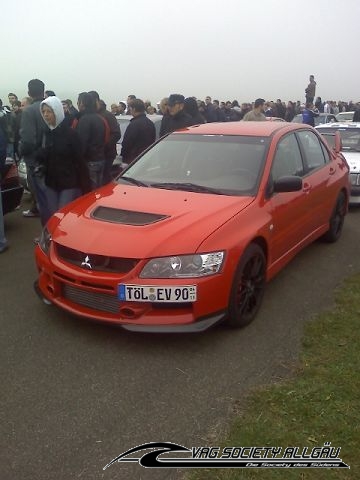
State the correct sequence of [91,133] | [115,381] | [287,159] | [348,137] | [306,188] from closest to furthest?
[115,381] < [287,159] < [306,188] < [91,133] < [348,137]

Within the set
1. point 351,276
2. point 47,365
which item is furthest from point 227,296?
point 351,276

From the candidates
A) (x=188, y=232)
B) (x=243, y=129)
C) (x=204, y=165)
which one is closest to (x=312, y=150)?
(x=243, y=129)

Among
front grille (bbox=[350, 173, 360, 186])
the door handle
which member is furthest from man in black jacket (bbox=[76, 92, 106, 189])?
front grille (bbox=[350, 173, 360, 186])

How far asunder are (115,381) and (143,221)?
119 cm

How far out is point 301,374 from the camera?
10.6 ft

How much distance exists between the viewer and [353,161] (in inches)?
320

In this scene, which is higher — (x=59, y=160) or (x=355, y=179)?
(x=59, y=160)

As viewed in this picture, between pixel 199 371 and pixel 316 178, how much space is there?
2.79m

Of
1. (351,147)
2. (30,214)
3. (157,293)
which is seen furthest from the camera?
(351,147)

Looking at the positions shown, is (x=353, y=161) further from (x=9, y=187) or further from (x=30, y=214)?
(x=9, y=187)

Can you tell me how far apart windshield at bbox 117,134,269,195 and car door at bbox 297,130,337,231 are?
0.80m

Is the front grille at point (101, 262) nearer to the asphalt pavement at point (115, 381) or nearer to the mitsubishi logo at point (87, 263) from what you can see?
the mitsubishi logo at point (87, 263)

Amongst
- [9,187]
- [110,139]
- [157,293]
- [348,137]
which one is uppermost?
[110,139]

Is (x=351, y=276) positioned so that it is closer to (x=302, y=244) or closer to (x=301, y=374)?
(x=302, y=244)
